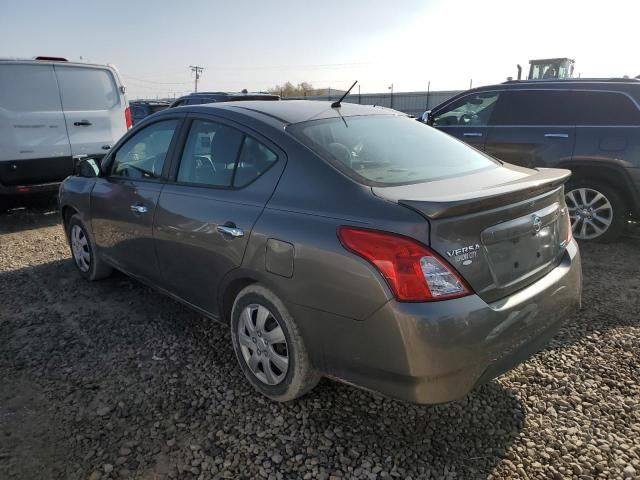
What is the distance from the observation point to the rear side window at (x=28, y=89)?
20.2ft

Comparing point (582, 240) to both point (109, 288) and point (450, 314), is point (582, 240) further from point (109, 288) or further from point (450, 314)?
point (109, 288)

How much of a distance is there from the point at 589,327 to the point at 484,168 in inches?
61.7

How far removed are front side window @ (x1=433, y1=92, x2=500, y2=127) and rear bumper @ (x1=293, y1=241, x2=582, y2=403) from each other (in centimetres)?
433

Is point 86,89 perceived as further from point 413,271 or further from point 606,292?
point 606,292

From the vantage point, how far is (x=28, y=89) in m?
6.36

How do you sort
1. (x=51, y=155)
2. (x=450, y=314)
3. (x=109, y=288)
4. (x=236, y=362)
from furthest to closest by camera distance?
1. (x=51, y=155)
2. (x=109, y=288)
3. (x=236, y=362)
4. (x=450, y=314)

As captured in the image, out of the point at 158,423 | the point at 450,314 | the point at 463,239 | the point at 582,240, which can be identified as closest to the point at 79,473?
the point at 158,423

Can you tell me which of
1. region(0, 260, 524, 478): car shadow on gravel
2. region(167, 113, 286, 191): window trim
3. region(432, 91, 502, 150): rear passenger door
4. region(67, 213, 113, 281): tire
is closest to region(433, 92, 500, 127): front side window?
region(432, 91, 502, 150): rear passenger door

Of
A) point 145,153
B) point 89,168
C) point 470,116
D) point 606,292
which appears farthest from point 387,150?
point 470,116

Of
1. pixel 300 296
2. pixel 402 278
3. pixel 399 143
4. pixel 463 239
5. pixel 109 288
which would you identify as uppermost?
pixel 399 143

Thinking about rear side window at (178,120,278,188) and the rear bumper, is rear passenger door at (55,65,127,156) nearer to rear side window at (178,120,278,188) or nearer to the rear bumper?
rear side window at (178,120,278,188)

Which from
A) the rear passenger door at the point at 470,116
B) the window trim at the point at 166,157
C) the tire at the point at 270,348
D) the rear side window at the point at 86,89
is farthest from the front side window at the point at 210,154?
the rear side window at the point at 86,89

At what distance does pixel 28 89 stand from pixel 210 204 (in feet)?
16.4

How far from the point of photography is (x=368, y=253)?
2.09 meters
